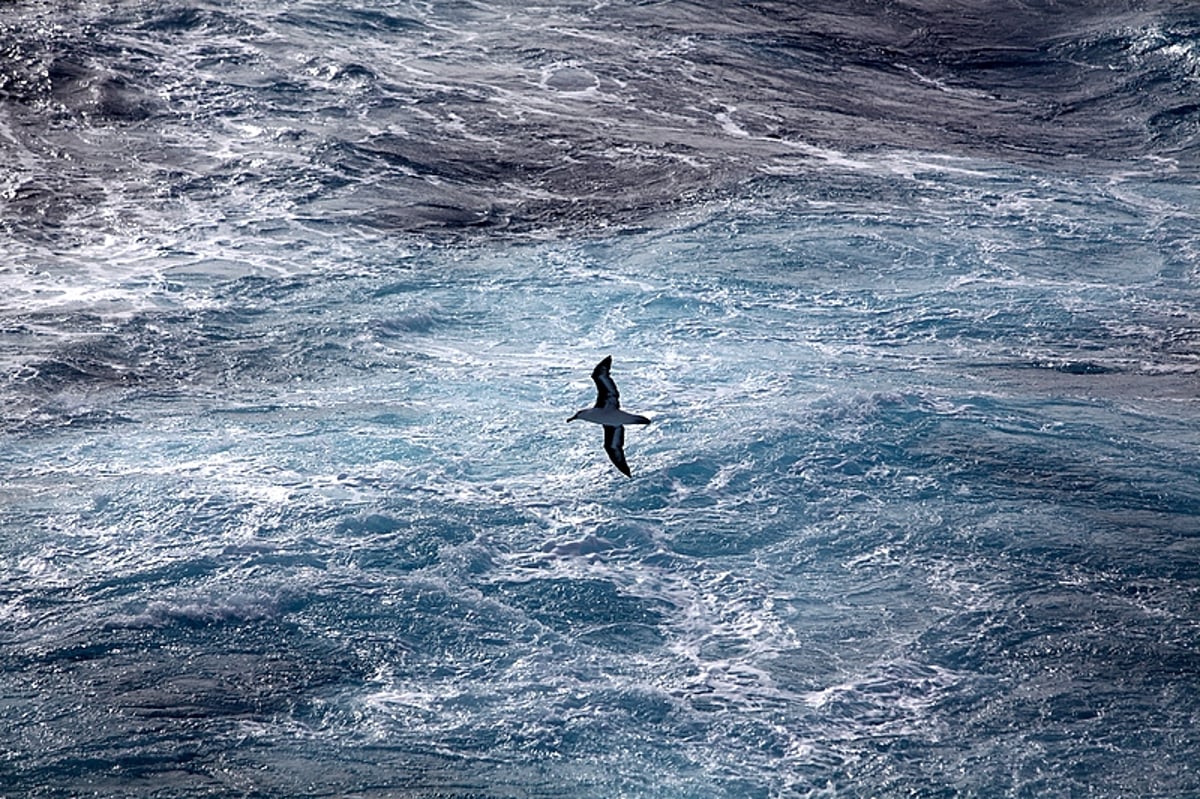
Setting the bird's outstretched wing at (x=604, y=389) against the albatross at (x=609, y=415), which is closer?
the bird's outstretched wing at (x=604, y=389)

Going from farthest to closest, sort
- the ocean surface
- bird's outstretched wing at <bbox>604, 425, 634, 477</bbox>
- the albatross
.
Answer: the ocean surface
the albatross
bird's outstretched wing at <bbox>604, 425, 634, 477</bbox>

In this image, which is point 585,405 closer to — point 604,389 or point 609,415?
point 609,415

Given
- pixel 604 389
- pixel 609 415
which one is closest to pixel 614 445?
pixel 609 415

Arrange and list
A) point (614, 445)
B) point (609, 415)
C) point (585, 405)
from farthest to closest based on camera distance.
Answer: point (585, 405)
point (609, 415)
point (614, 445)

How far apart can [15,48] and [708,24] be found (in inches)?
898

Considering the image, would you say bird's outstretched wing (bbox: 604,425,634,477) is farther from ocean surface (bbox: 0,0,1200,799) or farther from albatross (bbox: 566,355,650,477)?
ocean surface (bbox: 0,0,1200,799)

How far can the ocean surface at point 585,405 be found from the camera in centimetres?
1967

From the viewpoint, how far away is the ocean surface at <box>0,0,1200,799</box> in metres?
19.7

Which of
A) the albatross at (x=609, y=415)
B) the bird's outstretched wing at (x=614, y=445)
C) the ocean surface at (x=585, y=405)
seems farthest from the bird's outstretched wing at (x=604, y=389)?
the ocean surface at (x=585, y=405)

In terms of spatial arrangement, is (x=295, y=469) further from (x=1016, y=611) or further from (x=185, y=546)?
(x=1016, y=611)

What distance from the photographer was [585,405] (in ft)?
92.2

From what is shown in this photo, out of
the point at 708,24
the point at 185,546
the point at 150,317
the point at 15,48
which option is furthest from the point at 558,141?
the point at 185,546

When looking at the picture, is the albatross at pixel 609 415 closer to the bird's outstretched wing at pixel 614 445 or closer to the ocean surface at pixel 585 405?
the bird's outstretched wing at pixel 614 445

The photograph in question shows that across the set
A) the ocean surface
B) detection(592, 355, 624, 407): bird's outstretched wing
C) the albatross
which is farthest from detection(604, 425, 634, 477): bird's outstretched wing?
the ocean surface
